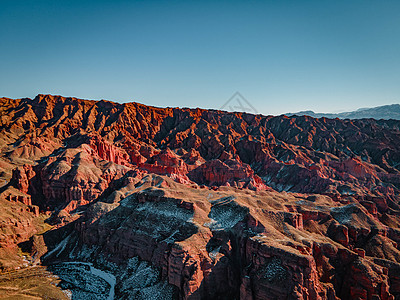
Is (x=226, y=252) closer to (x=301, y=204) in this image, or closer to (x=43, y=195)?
(x=301, y=204)

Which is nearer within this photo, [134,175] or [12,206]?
[12,206]

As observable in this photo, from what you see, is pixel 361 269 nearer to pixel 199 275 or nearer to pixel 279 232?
pixel 279 232

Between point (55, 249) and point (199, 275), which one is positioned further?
point (55, 249)

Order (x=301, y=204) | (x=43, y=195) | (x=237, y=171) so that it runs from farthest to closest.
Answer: (x=237, y=171)
(x=43, y=195)
(x=301, y=204)

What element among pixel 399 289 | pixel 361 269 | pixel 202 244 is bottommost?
pixel 399 289

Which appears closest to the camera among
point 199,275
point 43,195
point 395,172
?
point 199,275

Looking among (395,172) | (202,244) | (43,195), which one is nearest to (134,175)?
(43,195)

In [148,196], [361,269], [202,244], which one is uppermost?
[148,196]

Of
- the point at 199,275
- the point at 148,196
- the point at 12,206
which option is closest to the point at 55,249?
the point at 12,206

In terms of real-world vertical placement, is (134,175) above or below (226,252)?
above
